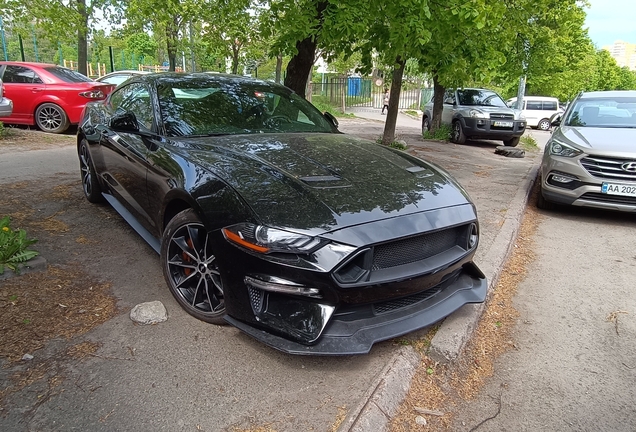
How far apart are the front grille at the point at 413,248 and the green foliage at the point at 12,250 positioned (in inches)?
107

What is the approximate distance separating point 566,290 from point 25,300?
4.21 meters

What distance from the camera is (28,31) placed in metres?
19.3

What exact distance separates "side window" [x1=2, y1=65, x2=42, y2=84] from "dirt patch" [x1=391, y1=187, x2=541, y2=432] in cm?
1072

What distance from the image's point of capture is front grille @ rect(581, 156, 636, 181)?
540cm

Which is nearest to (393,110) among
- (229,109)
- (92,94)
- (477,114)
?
(477,114)

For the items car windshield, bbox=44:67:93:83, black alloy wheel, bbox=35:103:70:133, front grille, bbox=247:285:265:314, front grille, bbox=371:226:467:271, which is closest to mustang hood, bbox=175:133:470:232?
front grille, bbox=371:226:467:271

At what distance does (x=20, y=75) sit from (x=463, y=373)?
1142 centimetres

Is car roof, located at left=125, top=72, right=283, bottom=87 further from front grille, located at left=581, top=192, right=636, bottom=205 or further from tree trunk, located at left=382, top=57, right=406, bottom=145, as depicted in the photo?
tree trunk, located at left=382, top=57, right=406, bottom=145

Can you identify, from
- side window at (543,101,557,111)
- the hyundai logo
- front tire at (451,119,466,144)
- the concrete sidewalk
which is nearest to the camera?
the concrete sidewalk

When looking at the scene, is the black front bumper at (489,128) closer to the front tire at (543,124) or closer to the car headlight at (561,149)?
the car headlight at (561,149)

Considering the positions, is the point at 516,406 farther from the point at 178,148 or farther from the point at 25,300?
the point at 25,300

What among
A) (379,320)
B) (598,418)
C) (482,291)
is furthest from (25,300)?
(598,418)

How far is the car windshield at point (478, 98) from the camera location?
14344 millimetres

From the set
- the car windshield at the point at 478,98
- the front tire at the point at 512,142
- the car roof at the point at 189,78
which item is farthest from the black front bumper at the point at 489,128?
the car roof at the point at 189,78
